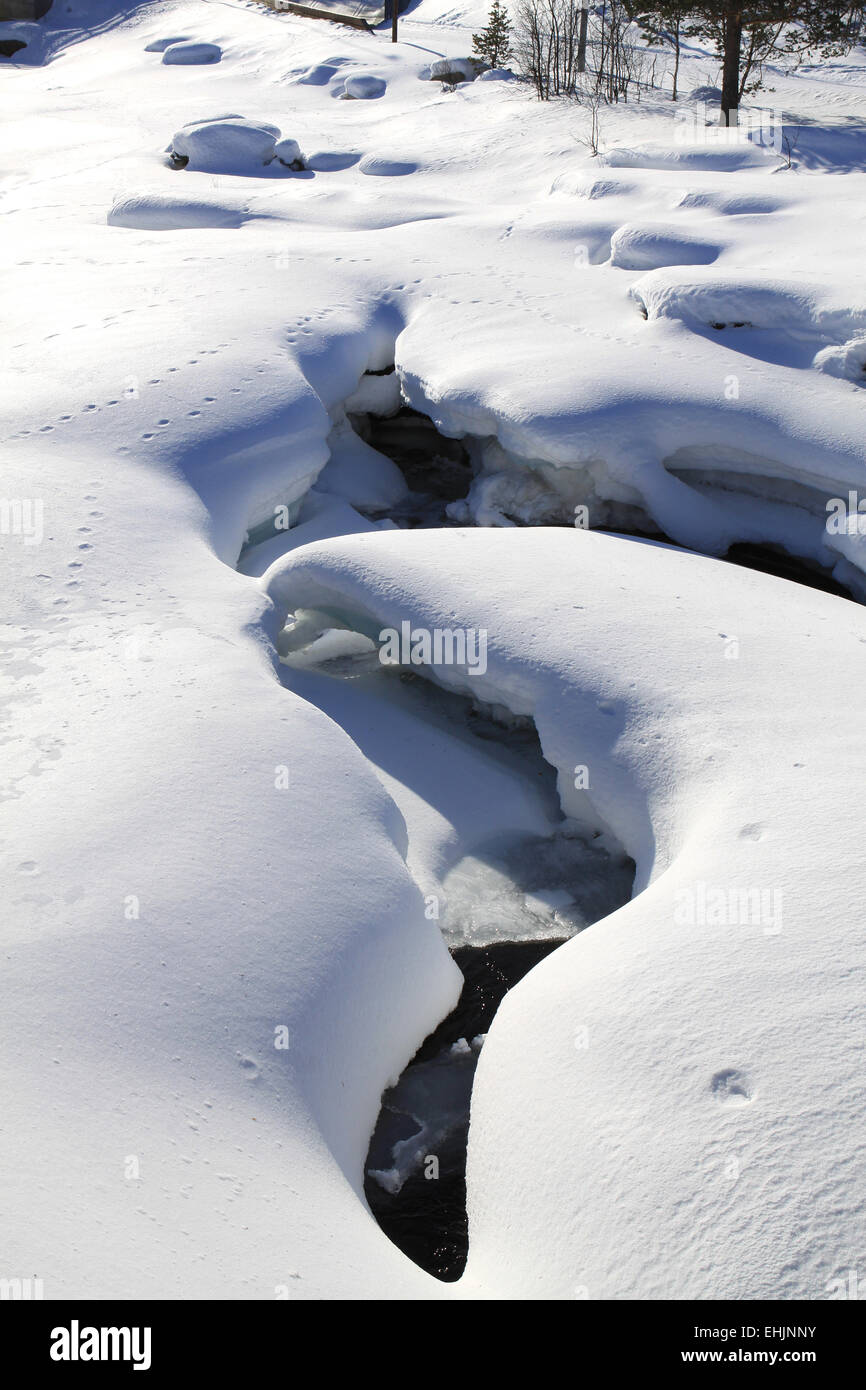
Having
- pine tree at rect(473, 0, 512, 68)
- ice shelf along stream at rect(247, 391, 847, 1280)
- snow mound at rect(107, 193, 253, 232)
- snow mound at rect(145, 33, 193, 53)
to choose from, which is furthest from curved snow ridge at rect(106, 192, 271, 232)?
snow mound at rect(145, 33, 193, 53)

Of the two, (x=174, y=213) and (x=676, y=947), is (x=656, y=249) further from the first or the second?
(x=676, y=947)

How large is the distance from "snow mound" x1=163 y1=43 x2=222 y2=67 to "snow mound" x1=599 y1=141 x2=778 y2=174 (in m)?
13.1

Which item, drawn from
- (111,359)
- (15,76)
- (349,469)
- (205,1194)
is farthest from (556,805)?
(15,76)

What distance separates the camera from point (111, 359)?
6965mm

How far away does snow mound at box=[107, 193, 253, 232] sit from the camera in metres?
10.5

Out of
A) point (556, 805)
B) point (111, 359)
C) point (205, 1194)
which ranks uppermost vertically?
point (111, 359)

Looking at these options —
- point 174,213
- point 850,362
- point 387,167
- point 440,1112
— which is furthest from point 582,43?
point 440,1112

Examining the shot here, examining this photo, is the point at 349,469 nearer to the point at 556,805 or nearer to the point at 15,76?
the point at 556,805

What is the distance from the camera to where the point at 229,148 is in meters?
13.0

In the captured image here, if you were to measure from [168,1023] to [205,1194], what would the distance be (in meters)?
0.54

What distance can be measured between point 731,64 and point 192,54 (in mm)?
12196

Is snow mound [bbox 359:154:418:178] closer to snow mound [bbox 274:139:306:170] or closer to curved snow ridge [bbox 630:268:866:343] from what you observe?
snow mound [bbox 274:139:306:170]

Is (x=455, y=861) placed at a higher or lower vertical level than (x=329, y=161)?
lower

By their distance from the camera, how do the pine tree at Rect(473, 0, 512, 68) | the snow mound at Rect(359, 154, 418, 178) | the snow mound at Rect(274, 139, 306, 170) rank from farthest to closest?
the pine tree at Rect(473, 0, 512, 68) → the snow mound at Rect(274, 139, 306, 170) → the snow mound at Rect(359, 154, 418, 178)
